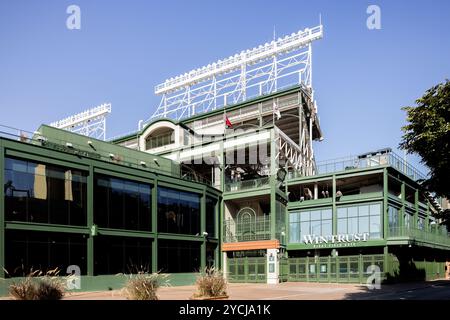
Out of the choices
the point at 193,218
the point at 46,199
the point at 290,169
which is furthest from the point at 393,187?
the point at 46,199

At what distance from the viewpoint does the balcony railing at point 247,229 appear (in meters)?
45.7

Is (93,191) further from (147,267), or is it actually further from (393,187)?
(393,187)

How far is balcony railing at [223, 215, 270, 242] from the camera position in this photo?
45.7 metres

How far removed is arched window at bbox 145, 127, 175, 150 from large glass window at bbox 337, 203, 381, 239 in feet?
65.8

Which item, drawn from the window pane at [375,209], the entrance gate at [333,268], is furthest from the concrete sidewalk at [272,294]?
the window pane at [375,209]

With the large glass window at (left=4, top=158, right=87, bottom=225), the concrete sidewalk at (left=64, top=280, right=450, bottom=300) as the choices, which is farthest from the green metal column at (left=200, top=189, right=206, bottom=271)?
the large glass window at (left=4, top=158, right=87, bottom=225)

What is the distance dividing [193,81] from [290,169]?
2150 centimetres

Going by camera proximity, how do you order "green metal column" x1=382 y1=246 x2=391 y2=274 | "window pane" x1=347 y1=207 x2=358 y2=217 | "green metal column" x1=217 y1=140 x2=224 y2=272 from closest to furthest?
1. "green metal column" x1=382 y1=246 x2=391 y2=274
2. "window pane" x1=347 y1=207 x2=358 y2=217
3. "green metal column" x1=217 y1=140 x2=224 y2=272

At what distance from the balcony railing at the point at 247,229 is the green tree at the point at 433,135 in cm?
2640

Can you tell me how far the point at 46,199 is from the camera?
98.4 feet

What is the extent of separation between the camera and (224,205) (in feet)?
161

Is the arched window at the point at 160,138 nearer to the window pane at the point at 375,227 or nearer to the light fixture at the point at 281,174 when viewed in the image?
the light fixture at the point at 281,174

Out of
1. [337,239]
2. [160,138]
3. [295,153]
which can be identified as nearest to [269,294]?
[337,239]

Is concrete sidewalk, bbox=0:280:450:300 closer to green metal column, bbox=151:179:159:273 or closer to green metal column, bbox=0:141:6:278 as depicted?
green metal column, bbox=0:141:6:278
